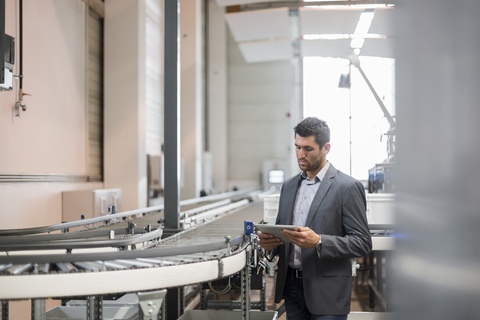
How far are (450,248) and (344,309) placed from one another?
1.60 metres

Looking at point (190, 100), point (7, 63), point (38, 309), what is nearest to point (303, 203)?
point (38, 309)

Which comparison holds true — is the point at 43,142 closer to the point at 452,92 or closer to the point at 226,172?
the point at 452,92

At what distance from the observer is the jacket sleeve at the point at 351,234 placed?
184cm

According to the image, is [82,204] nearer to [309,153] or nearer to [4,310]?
[4,310]

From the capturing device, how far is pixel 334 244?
184 cm

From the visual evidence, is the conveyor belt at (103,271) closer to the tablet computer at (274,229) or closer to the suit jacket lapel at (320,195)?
the tablet computer at (274,229)

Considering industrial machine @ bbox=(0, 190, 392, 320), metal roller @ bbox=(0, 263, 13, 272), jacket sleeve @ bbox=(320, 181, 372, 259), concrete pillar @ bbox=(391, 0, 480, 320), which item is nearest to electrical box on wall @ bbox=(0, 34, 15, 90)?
industrial machine @ bbox=(0, 190, 392, 320)

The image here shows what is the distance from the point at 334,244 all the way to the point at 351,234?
12 cm

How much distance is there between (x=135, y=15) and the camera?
287 inches

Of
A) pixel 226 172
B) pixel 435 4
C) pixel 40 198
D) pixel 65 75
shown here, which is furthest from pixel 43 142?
pixel 226 172

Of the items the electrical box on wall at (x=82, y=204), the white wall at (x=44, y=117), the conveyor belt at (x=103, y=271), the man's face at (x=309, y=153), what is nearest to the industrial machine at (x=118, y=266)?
the conveyor belt at (x=103, y=271)

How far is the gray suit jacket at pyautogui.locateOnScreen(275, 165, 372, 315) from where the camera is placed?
1.87 m

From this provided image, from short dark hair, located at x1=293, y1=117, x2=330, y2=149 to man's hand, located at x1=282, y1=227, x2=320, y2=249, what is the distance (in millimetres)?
399

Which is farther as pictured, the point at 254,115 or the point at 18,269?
the point at 254,115
